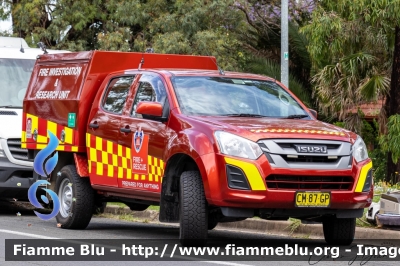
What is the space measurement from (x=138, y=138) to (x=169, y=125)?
65 centimetres

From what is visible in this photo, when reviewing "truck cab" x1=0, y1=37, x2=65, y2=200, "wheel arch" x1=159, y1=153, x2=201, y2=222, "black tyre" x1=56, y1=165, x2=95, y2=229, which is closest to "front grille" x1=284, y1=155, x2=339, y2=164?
"wheel arch" x1=159, y1=153, x2=201, y2=222

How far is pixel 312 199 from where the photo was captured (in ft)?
30.7

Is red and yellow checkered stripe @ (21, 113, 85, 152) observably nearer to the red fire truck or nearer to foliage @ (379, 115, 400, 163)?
the red fire truck

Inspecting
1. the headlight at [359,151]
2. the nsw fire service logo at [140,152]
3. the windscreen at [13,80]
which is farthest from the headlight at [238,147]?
the windscreen at [13,80]

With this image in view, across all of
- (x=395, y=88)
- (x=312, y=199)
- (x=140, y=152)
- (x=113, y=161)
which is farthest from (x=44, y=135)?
(x=395, y=88)

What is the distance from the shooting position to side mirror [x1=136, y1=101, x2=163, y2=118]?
10.1 metres

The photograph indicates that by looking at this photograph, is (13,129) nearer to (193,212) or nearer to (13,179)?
(13,179)

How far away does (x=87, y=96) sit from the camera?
12070mm

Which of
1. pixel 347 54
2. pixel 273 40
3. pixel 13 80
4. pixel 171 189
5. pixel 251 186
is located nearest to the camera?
pixel 251 186

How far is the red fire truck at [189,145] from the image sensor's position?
929cm

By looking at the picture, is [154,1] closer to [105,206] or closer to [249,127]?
[105,206]

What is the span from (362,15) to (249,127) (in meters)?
9.50

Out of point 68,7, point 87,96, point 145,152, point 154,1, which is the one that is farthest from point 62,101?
point 68,7

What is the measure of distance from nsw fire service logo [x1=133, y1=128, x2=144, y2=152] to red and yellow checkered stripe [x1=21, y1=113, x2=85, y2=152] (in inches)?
56.4
